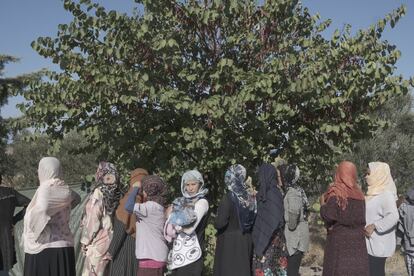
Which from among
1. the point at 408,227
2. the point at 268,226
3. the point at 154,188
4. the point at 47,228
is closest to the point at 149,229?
the point at 154,188

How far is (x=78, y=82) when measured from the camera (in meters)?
5.78

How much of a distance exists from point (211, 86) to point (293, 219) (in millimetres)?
1752

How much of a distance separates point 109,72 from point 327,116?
2543 mm

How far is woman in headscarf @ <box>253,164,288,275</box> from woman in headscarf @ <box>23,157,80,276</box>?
1.91 metres

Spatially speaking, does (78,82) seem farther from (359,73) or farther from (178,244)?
(359,73)

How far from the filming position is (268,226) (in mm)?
5375

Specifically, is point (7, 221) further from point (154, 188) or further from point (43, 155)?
point (43, 155)

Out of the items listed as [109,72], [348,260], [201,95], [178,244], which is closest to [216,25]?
[201,95]

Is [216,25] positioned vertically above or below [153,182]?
above

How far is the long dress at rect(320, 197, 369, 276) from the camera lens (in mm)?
5340

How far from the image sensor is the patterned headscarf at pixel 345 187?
5.35 m

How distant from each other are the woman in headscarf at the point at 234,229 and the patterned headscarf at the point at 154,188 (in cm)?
60

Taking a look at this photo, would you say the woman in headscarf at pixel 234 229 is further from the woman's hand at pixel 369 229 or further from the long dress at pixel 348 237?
the woman's hand at pixel 369 229

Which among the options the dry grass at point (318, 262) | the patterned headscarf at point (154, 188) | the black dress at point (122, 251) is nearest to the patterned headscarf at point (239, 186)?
the patterned headscarf at point (154, 188)
